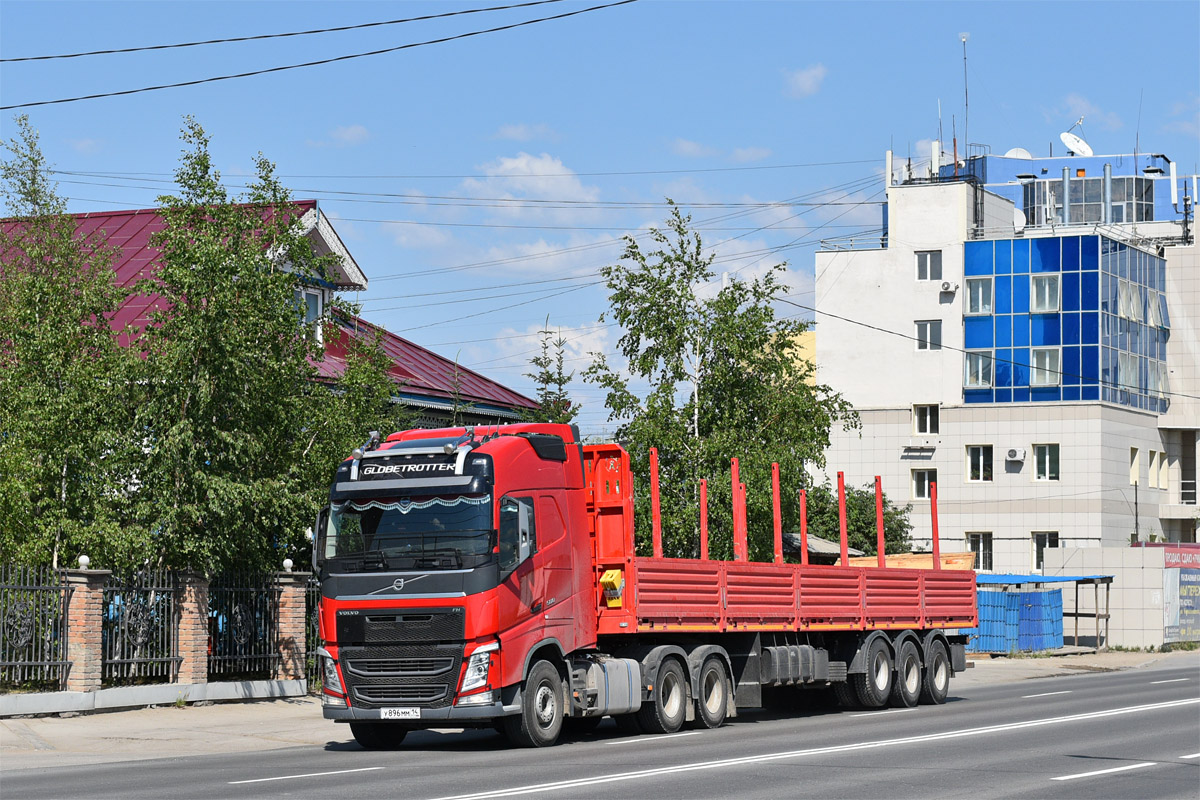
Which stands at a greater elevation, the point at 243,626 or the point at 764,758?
the point at 243,626

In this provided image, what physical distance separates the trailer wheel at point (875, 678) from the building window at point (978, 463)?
49432mm

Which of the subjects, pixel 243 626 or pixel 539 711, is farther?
pixel 243 626

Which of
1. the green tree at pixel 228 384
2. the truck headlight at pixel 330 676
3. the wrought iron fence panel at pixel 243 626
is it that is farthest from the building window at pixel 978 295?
the truck headlight at pixel 330 676

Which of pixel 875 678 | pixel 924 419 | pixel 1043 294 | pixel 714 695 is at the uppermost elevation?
pixel 1043 294

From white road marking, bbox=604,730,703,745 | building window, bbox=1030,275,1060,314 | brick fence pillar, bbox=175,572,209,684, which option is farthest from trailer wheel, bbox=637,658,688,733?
building window, bbox=1030,275,1060,314

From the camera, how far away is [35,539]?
2392cm

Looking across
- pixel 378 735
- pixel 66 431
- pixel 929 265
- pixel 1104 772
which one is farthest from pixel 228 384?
pixel 929 265

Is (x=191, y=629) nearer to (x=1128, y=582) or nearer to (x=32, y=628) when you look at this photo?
(x=32, y=628)

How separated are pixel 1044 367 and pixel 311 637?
52540 millimetres

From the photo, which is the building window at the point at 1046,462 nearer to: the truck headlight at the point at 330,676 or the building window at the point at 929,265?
the building window at the point at 929,265

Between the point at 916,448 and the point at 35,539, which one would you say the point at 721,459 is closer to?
the point at 35,539

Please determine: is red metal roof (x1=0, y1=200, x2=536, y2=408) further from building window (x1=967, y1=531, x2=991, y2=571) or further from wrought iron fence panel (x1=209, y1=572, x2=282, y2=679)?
building window (x1=967, y1=531, x2=991, y2=571)

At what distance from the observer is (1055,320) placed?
7119 cm

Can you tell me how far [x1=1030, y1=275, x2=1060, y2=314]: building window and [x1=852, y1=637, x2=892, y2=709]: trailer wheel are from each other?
166 ft
